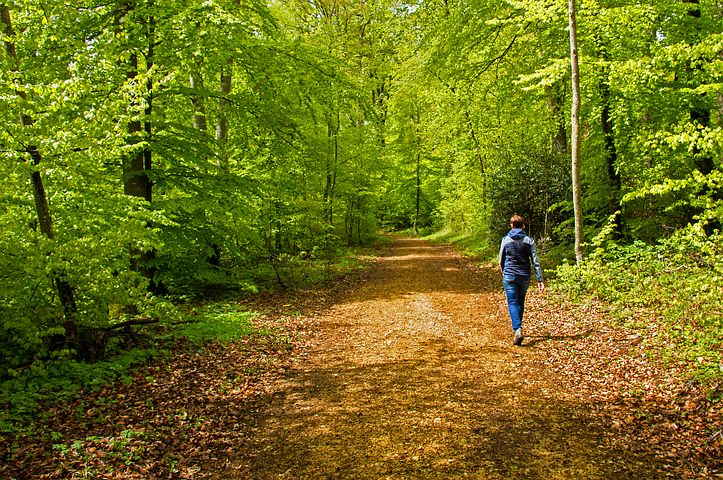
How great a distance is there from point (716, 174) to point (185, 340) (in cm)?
791

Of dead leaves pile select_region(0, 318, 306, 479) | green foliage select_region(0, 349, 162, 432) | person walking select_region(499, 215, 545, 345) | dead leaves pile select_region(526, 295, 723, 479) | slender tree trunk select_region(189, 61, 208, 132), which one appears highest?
slender tree trunk select_region(189, 61, 208, 132)

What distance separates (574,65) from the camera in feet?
29.8

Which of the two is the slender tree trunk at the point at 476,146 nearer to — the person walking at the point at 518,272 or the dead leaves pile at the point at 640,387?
the dead leaves pile at the point at 640,387

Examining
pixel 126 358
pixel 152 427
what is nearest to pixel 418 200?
pixel 126 358

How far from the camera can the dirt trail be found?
12.6 ft

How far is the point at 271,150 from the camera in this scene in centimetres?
1174

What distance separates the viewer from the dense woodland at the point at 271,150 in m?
5.27

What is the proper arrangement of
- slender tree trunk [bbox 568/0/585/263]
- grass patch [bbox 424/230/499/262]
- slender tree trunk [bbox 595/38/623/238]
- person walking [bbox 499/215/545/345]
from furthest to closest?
grass patch [bbox 424/230/499/262]
slender tree trunk [bbox 595/38/623/238]
slender tree trunk [bbox 568/0/585/263]
person walking [bbox 499/215/545/345]

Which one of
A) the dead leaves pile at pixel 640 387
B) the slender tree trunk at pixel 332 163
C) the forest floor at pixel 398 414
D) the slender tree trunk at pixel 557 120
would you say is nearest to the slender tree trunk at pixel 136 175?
the forest floor at pixel 398 414

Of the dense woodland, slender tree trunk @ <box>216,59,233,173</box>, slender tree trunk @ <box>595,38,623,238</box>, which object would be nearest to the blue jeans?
the dense woodland

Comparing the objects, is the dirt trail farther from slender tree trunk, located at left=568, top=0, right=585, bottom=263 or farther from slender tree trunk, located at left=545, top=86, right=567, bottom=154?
slender tree trunk, located at left=545, top=86, right=567, bottom=154

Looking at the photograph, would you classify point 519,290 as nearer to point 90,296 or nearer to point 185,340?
point 185,340

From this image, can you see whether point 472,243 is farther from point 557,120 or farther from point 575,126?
point 575,126

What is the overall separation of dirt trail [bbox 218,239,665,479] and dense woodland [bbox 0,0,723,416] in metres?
2.04
